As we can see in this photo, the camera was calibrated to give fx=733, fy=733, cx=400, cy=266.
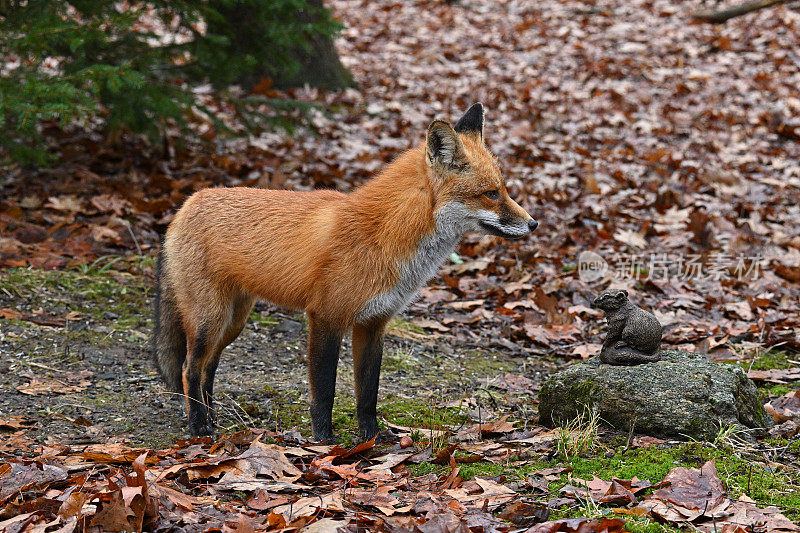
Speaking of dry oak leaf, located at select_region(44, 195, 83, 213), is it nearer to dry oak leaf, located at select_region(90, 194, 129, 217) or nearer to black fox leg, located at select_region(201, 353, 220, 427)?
dry oak leaf, located at select_region(90, 194, 129, 217)

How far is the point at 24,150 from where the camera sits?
7.47 m

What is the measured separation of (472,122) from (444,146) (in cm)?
56

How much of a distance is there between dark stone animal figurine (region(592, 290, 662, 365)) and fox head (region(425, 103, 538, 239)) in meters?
A: 0.80

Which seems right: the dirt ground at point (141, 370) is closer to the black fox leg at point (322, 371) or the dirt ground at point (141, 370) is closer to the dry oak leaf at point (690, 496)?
the black fox leg at point (322, 371)

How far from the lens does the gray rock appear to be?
4535mm

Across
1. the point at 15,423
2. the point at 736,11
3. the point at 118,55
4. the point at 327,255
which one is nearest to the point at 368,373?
the point at 327,255

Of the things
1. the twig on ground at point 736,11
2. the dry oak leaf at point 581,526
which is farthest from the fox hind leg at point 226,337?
the twig on ground at point 736,11

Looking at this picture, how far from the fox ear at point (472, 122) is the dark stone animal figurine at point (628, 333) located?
56.0 inches

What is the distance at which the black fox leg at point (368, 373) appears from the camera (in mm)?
4977

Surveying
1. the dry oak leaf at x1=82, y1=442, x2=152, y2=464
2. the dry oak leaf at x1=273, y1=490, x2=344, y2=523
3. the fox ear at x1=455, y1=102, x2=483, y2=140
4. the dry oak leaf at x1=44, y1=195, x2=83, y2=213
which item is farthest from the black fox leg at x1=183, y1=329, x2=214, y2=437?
the dry oak leaf at x1=44, y1=195, x2=83, y2=213

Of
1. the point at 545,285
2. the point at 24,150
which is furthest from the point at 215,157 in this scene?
the point at 545,285

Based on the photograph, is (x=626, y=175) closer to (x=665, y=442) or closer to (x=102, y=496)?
(x=665, y=442)

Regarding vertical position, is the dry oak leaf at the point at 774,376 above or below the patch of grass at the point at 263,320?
above

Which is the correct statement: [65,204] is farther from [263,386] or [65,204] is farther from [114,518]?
[114,518]
